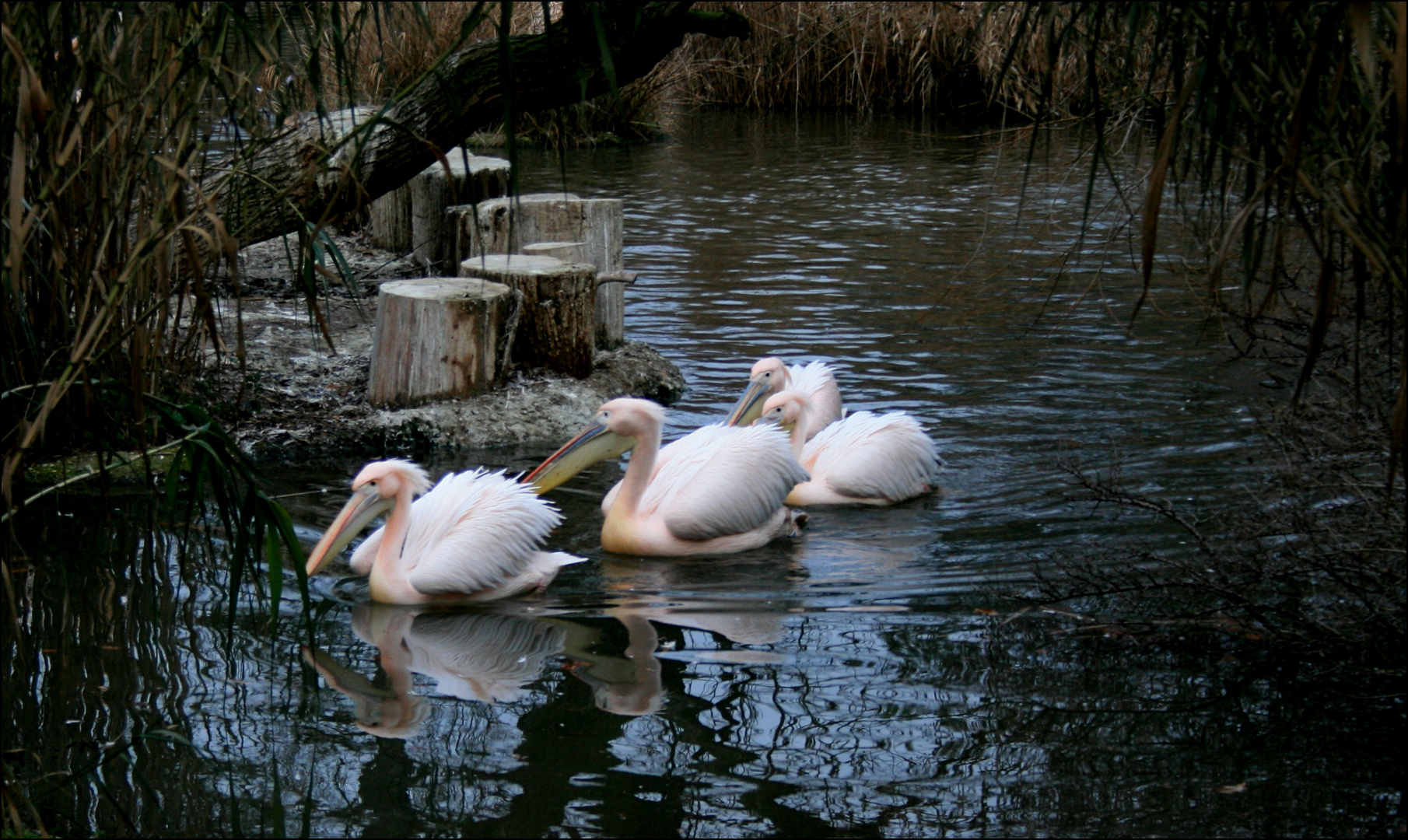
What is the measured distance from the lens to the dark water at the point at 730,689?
287cm

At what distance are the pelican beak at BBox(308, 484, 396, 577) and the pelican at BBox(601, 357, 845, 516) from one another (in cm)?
195

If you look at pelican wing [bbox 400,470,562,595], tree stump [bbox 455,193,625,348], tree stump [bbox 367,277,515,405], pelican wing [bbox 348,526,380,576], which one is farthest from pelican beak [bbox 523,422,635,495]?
tree stump [bbox 455,193,625,348]

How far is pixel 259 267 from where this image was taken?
8.44 metres

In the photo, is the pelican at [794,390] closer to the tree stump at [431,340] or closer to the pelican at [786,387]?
the pelican at [786,387]

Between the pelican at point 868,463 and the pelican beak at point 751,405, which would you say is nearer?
the pelican at point 868,463

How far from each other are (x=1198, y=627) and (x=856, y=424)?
2294 millimetres

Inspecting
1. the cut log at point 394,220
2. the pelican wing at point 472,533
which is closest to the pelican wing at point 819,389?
the pelican wing at point 472,533

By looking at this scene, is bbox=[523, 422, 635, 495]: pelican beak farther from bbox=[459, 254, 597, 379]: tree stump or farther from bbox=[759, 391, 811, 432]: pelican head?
bbox=[459, 254, 597, 379]: tree stump

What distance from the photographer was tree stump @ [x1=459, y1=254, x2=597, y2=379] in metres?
6.44

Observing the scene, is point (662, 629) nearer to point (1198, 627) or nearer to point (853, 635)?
point (853, 635)

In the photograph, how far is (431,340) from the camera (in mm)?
6098

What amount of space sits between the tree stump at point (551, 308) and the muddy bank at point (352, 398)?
4.0 inches

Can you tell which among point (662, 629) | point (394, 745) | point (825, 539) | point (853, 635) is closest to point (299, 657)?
point (394, 745)

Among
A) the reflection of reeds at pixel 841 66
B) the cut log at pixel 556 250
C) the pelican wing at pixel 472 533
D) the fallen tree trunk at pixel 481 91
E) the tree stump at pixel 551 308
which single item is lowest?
the pelican wing at pixel 472 533
